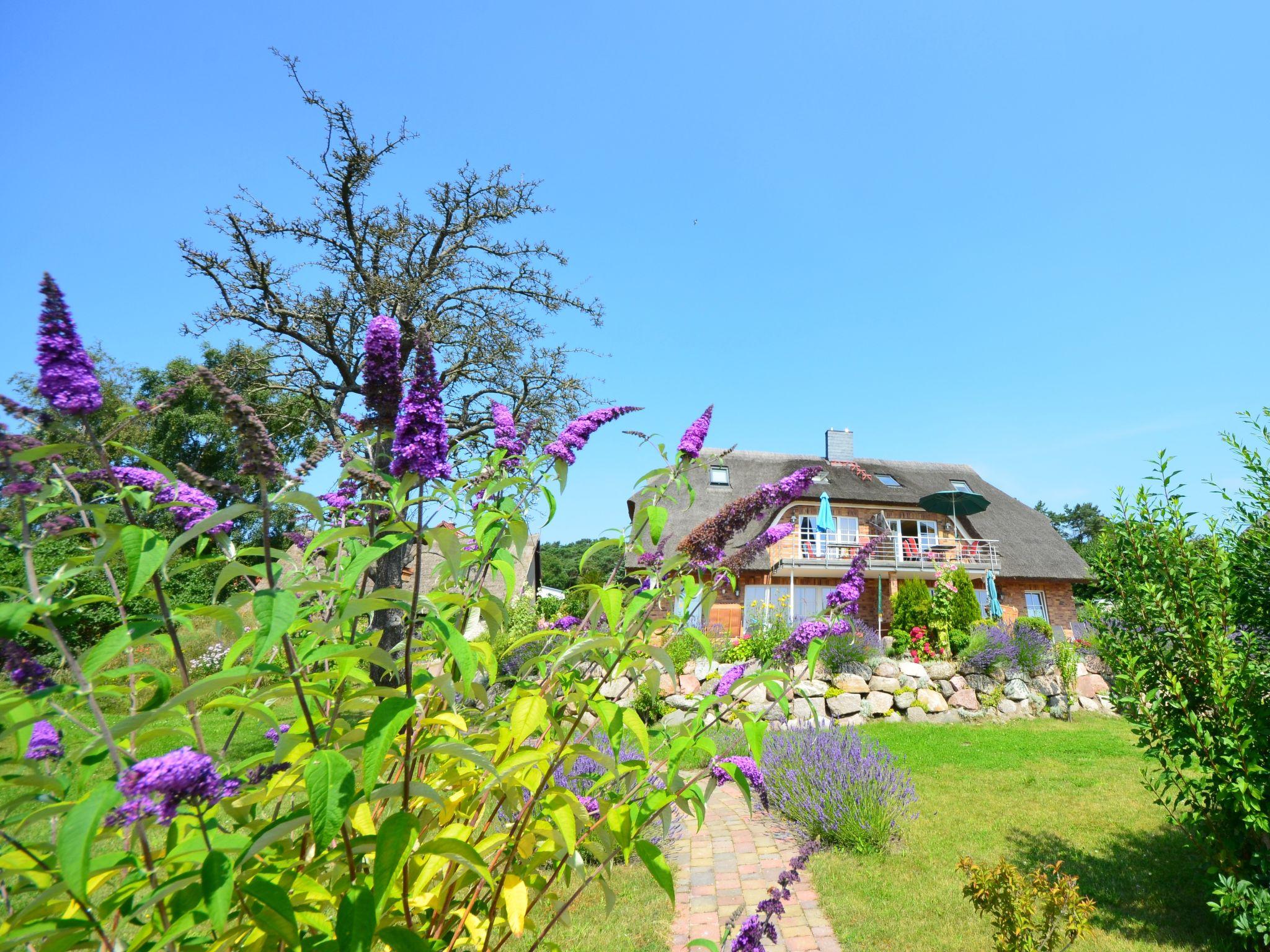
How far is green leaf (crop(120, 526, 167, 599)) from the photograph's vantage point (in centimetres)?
99

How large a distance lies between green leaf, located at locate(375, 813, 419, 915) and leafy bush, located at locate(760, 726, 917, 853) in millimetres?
4488

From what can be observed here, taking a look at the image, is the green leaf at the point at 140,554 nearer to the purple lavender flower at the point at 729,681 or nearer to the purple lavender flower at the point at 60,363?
the purple lavender flower at the point at 60,363

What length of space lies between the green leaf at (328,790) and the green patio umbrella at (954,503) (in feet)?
55.8

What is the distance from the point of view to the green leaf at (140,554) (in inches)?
39.0

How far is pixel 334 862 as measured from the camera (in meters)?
1.35

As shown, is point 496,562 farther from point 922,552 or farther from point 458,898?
point 922,552

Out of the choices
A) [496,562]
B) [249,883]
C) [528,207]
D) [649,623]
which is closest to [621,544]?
[649,623]

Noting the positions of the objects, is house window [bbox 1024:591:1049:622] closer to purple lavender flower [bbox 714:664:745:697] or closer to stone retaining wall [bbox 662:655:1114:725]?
stone retaining wall [bbox 662:655:1114:725]

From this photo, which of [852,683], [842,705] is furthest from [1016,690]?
[842,705]

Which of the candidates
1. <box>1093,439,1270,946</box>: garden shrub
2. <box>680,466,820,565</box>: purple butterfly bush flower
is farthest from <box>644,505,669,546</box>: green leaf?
<box>1093,439,1270,946</box>: garden shrub

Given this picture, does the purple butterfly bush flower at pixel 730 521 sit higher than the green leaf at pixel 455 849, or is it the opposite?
the purple butterfly bush flower at pixel 730 521

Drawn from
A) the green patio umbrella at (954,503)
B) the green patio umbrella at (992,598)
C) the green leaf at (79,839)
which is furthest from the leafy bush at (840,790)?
the green patio umbrella at (992,598)

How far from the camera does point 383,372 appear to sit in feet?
4.07

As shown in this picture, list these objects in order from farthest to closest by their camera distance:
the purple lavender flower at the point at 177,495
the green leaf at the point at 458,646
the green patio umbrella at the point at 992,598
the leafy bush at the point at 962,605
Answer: the green patio umbrella at the point at 992,598, the leafy bush at the point at 962,605, the purple lavender flower at the point at 177,495, the green leaf at the point at 458,646
